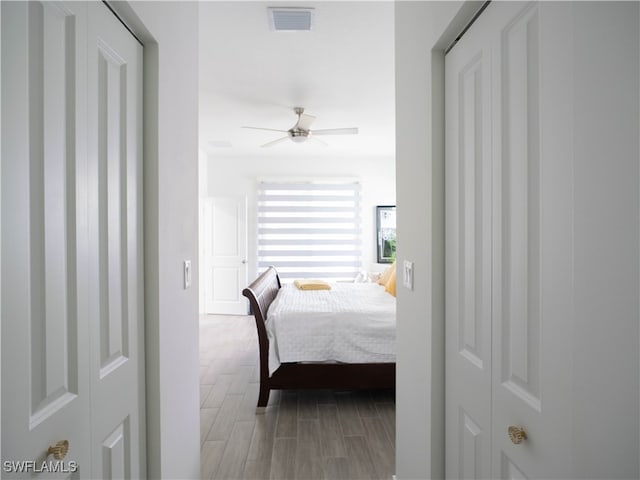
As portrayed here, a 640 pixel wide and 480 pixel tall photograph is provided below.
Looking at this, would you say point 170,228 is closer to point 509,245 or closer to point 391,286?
point 509,245

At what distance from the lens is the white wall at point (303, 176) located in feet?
21.0

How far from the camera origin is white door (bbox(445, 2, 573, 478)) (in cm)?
75

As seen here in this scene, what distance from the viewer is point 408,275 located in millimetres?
1611

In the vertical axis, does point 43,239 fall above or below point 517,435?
above

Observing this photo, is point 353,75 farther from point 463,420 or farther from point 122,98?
point 463,420

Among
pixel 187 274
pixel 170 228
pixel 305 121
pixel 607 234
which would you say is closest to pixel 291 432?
pixel 187 274

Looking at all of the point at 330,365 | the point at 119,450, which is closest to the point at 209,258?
the point at 330,365

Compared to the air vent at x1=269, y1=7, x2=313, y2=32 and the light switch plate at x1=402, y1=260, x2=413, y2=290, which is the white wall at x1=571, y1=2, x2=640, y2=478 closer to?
the light switch plate at x1=402, y1=260, x2=413, y2=290

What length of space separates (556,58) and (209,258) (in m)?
6.00

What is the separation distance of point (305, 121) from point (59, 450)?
3.57 m

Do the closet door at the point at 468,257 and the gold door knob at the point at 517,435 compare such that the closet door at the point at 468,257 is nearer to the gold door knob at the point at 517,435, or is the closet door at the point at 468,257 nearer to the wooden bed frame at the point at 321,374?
the gold door knob at the point at 517,435

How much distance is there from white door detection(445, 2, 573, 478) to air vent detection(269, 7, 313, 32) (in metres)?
1.30

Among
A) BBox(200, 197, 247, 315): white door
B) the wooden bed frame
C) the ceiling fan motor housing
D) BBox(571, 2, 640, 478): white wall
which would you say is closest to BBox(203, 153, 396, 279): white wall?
BBox(200, 197, 247, 315): white door

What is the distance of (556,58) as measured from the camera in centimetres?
75
